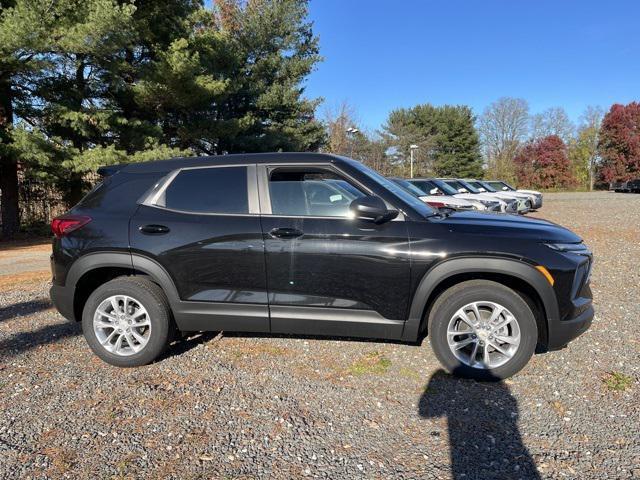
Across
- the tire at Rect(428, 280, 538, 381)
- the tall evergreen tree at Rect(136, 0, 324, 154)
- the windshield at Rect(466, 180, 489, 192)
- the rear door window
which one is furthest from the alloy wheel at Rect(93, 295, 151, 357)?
the windshield at Rect(466, 180, 489, 192)

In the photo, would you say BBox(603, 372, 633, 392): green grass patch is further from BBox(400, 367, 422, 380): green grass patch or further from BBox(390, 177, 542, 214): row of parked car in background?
BBox(390, 177, 542, 214): row of parked car in background

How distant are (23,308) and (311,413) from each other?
178 inches

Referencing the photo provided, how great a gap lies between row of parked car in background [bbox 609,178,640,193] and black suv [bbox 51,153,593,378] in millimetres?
50907

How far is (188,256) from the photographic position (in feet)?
12.0

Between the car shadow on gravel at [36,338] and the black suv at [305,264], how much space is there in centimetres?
79

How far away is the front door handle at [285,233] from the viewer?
3525 millimetres

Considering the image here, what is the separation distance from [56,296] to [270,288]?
1.95m

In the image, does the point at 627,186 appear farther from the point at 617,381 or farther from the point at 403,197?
the point at 403,197

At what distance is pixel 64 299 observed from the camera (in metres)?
3.92

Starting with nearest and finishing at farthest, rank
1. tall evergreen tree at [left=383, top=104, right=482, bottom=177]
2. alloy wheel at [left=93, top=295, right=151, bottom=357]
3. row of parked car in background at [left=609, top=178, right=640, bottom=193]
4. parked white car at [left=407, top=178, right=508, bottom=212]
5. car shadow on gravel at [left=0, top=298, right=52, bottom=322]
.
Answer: alloy wheel at [left=93, top=295, right=151, bottom=357] → car shadow on gravel at [left=0, top=298, right=52, bottom=322] → parked white car at [left=407, top=178, right=508, bottom=212] → row of parked car in background at [left=609, top=178, right=640, bottom=193] → tall evergreen tree at [left=383, top=104, right=482, bottom=177]

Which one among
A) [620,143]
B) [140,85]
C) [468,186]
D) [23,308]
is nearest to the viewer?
[23,308]

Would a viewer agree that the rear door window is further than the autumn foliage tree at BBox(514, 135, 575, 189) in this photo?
No

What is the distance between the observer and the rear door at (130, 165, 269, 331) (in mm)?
3613

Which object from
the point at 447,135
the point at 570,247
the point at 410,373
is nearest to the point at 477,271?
the point at 570,247
